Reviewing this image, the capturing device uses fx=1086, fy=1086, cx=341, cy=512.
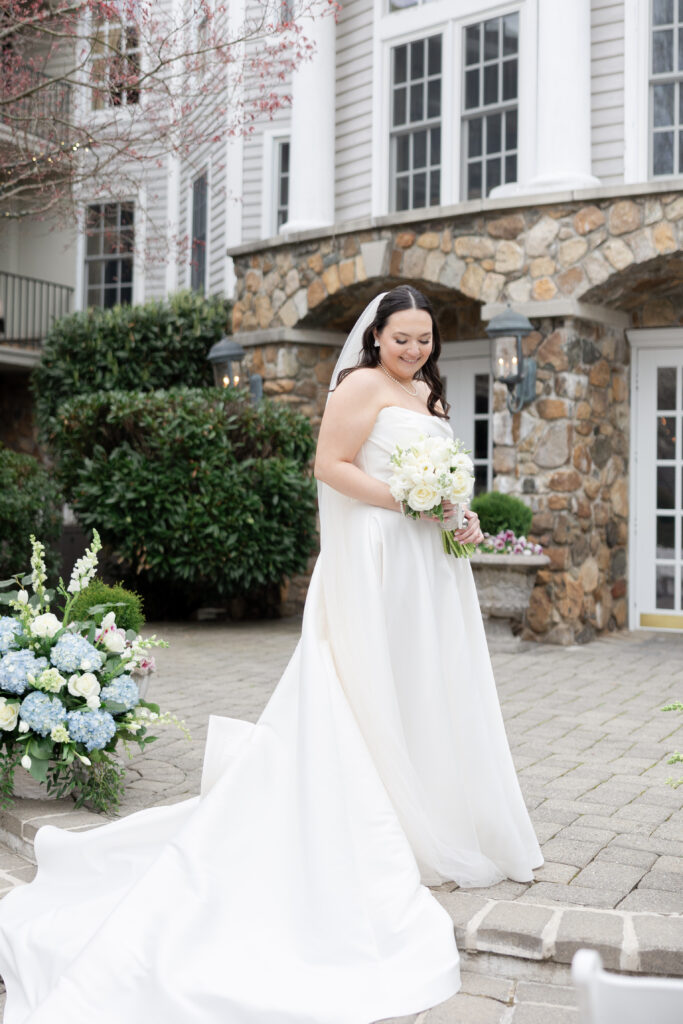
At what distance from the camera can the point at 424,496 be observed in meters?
3.37

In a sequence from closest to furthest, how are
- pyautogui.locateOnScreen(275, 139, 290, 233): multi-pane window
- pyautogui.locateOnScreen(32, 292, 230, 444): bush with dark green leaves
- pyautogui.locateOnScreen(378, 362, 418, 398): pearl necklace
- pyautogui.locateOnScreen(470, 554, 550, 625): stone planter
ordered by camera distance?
pyautogui.locateOnScreen(378, 362, 418, 398): pearl necklace < pyautogui.locateOnScreen(470, 554, 550, 625): stone planter < pyautogui.locateOnScreen(32, 292, 230, 444): bush with dark green leaves < pyautogui.locateOnScreen(275, 139, 290, 233): multi-pane window

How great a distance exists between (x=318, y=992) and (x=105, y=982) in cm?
53

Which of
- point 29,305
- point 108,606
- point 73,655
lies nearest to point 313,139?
point 29,305

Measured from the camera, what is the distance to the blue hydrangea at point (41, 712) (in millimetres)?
4000

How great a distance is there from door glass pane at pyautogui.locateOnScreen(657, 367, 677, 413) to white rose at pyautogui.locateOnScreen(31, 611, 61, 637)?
7.02 meters

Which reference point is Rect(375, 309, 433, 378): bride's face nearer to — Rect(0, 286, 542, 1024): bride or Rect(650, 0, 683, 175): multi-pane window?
Rect(0, 286, 542, 1024): bride

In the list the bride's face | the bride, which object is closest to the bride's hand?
the bride

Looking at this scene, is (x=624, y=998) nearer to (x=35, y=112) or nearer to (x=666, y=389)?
(x=35, y=112)

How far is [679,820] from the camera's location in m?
4.19

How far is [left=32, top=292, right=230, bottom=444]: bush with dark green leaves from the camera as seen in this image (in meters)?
12.7

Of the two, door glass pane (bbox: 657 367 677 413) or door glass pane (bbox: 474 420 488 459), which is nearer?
door glass pane (bbox: 657 367 677 413)

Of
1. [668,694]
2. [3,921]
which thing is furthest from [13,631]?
[668,694]

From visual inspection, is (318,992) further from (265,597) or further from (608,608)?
(265,597)

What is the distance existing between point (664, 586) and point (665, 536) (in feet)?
1.50
